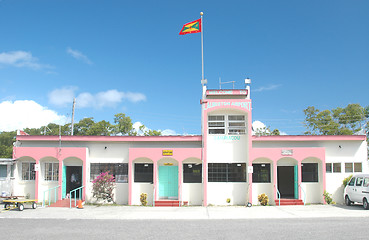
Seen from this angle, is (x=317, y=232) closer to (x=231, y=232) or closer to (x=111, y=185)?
(x=231, y=232)

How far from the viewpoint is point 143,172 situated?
20.6 meters

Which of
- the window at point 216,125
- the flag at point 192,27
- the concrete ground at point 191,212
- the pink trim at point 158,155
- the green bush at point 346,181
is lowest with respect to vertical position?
the concrete ground at point 191,212

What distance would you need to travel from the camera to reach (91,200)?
20.5 metres

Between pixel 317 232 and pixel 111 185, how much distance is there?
12594mm

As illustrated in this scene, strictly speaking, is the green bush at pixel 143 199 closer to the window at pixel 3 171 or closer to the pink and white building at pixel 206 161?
the pink and white building at pixel 206 161

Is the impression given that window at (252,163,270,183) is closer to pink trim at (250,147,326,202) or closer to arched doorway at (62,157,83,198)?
pink trim at (250,147,326,202)

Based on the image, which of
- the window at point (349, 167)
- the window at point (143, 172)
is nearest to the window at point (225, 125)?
the window at point (143, 172)

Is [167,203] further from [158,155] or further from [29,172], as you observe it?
[29,172]

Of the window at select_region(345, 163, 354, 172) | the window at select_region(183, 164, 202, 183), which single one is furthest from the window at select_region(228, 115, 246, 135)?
the window at select_region(345, 163, 354, 172)

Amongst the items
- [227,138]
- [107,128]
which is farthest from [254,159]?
[107,128]

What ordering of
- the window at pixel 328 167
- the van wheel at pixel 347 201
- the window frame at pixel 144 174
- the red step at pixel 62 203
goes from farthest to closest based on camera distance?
1. the window at pixel 328 167
2. the window frame at pixel 144 174
3. the red step at pixel 62 203
4. the van wheel at pixel 347 201

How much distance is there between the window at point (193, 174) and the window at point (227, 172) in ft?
2.06

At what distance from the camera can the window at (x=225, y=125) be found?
21.0m

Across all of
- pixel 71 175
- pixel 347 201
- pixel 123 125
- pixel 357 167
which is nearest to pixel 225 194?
pixel 347 201
